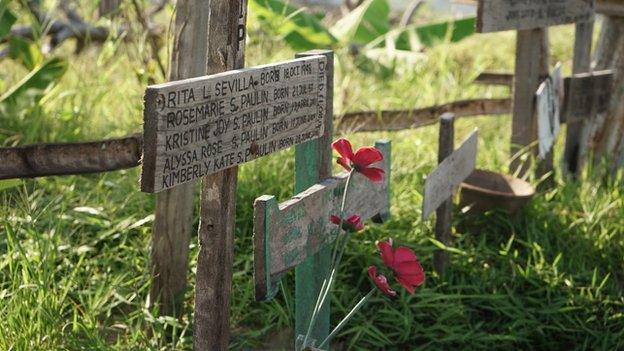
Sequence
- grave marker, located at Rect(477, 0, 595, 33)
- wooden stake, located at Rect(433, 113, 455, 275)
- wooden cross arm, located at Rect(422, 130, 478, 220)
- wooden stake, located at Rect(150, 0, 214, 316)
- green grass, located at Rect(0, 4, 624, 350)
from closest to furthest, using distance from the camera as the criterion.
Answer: green grass, located at Rect(0, 4, 624, 350), wooden stake, located at Rect(150, 0, 214, 316), wooden cross arm, located at Rect(422, 130, 478, 220), wooden stake, located at Rect(433, 113, 455, 275), grave marker, located at Rect(477, 0, 595, 33)

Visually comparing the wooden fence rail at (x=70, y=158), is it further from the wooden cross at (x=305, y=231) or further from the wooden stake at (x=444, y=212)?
the wooden stake at (x=444, y=212)

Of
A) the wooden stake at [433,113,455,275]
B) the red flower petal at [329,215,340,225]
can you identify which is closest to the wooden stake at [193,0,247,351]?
the red flower petal at [329,215,340,225]

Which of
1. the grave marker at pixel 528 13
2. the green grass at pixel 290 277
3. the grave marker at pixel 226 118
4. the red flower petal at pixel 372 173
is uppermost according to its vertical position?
the grave marker at pixel 528 13

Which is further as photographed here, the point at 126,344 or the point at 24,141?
the point at 24,141

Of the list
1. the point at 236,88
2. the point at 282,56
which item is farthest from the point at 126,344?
the point at 282,56

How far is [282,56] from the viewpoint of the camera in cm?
625

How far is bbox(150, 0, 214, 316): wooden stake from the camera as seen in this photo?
368 centimetres

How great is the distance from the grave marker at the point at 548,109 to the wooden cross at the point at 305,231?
1220mm

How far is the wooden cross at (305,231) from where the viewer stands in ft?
9.27

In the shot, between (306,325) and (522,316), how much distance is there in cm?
120

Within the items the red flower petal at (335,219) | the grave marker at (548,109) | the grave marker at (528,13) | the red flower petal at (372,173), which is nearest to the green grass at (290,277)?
the grave marker at (548,109)

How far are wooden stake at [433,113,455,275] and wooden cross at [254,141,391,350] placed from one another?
529mm

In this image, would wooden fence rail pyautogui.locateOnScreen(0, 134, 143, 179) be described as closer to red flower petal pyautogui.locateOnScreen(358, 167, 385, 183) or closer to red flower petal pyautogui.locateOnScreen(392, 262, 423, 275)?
red flower petal pyautogui.locateOnScreen(358, 167, 385, 183)

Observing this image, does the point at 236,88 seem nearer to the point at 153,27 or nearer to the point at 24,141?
the point at 24,141
